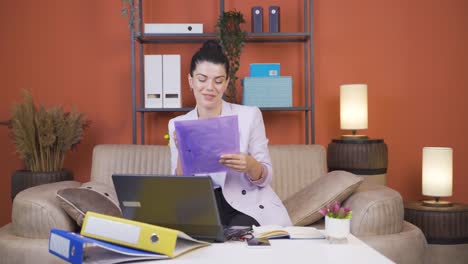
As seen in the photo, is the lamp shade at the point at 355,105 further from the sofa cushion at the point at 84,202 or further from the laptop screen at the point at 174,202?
the laptop screen at the point at 174,202

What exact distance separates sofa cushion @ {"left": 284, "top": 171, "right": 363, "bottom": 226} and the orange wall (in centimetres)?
124

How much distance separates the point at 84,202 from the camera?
2.46 m

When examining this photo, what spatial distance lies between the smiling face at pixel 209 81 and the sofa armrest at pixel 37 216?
0.81 meters

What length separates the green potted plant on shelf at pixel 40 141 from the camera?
337 centimetres

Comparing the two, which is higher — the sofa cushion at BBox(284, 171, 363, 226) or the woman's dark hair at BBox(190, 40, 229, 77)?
the woman's dark hair at BBox(190, 40, 229, 77)

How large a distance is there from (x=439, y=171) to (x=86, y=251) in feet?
8.20

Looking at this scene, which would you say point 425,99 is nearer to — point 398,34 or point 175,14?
point 398,34

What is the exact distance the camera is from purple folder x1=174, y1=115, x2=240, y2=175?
181 centimetres

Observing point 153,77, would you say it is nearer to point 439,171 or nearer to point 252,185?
point 252,185

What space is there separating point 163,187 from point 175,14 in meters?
2.61

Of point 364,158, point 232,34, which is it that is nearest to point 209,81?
point 232,34

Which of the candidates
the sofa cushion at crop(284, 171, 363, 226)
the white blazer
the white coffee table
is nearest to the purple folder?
the white blazer

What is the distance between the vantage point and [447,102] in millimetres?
4000

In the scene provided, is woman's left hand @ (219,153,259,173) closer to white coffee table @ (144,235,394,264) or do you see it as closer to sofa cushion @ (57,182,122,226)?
white coffee table @ (144,235,394,264)
